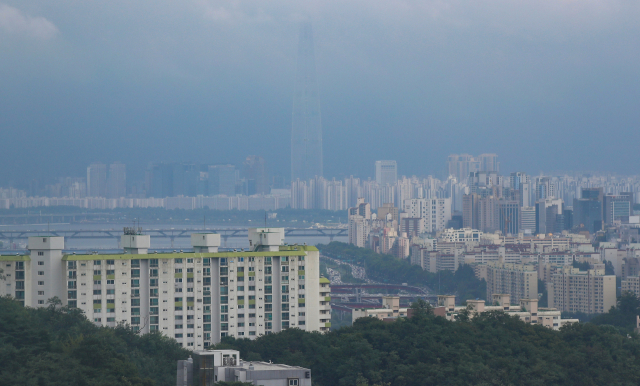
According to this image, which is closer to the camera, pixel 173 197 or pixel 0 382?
pixel 0 382

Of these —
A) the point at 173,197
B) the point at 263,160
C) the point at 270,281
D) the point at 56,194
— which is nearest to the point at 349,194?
the point at 263,160

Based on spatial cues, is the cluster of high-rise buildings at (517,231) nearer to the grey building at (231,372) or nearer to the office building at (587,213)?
the office building at (587,213)

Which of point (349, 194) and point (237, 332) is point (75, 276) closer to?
A: point (237, 332)

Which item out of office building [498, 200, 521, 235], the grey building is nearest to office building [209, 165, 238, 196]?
office building [498, 200, 521, 235]

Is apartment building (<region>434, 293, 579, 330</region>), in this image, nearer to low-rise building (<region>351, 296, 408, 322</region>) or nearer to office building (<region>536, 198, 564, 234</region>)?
low-rise building (<region>351, 296, 408, 322</region>)

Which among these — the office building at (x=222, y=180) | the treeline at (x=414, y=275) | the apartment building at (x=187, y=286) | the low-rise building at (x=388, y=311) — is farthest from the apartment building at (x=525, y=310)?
the office building at (x=222, y=180)

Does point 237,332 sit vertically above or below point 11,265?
below

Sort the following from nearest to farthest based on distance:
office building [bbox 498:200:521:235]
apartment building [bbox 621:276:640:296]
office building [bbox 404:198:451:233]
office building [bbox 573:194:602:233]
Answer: apartment building [bbox 621:276:640:296] < office building [bbox 573:194:602:233] < office building [bbox 498:200:521:235] < office building [bbox 404:198:451:233]
